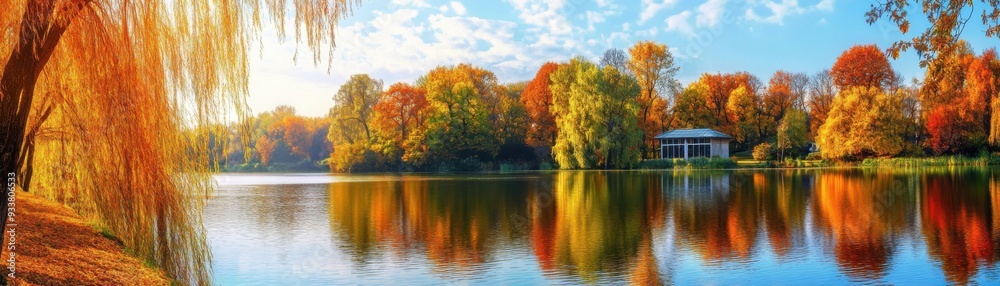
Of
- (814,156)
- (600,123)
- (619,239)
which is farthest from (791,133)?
(619,239)

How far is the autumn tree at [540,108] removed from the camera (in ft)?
194

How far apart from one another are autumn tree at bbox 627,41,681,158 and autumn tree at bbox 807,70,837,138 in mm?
12460

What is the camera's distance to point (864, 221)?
16609 millimetres

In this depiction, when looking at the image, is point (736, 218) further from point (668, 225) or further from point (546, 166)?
point (546, 166)

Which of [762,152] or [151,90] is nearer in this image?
[151,90]

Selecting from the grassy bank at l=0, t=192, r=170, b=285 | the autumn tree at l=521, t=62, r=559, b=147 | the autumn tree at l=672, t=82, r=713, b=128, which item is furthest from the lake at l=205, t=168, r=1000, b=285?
the autumn tree at l=672, t=82, r=713, b=128

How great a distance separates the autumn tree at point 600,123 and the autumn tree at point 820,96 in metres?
19.2

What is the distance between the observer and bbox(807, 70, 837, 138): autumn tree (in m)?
62.2

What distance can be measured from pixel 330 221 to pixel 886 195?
1726 cm

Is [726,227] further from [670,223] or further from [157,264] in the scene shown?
[157,264]

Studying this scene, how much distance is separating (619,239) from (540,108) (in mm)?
46052

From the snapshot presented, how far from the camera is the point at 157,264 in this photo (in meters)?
8.10

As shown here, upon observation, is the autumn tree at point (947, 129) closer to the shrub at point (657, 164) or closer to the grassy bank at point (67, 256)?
the shrub at point (657, 164)

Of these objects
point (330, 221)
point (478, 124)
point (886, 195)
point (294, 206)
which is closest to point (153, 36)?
point (330, 221)
